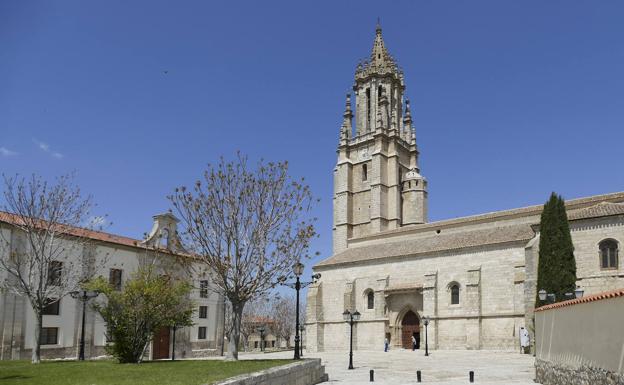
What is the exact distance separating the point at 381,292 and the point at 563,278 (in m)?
17.2

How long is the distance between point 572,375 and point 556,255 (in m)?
15.8

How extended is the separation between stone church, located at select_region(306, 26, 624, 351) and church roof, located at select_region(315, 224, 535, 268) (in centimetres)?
13

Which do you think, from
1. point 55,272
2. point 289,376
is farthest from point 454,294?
point 55,272

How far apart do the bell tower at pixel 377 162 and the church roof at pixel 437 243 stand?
9797 millimetres

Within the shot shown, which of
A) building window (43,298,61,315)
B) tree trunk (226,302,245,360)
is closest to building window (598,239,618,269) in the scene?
tree trunk (226,302,245,360)

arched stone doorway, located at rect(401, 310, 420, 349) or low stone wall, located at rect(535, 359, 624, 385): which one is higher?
low stone wall, located at rect(535, 359, 624, 385)

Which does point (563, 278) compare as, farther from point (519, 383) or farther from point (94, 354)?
point (94, 354)

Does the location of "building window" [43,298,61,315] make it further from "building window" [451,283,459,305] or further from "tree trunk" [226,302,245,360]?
"building window" [451,283,459,305]

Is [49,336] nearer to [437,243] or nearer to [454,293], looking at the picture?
[454,293]

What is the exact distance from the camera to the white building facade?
25.8 meters

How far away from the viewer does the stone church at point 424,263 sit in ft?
101

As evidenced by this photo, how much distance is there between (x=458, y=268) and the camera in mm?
38875

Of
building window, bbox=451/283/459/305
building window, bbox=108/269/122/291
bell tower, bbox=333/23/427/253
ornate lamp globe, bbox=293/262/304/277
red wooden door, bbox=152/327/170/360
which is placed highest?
bell tower, bbox=333/23/427/253

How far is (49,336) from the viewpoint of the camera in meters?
27.5
